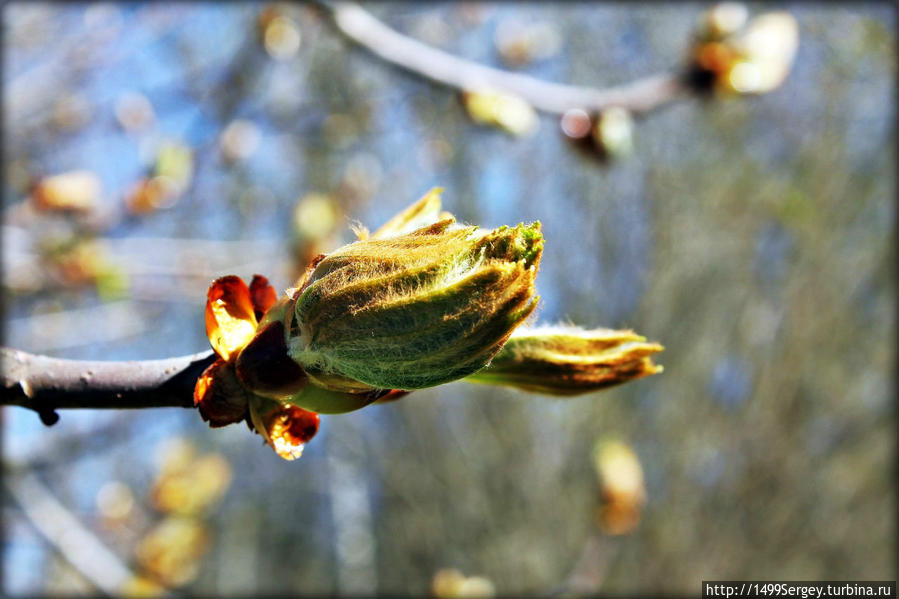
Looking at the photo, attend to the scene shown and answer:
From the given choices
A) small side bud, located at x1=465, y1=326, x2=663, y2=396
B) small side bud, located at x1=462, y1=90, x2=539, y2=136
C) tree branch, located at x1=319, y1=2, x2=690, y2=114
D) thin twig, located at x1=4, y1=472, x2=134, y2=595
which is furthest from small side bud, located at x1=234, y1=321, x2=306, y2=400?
thin twig, located at x1=4, y1=472, x2=134, y2=595

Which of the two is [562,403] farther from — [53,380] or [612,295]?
[53,380]

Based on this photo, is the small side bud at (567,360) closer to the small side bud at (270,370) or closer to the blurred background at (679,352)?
the small side bud at (270,370)

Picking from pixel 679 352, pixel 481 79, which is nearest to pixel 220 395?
Result: pixel 481 79

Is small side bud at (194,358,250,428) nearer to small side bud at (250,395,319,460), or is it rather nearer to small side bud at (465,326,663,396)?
small side bud at (250,395,319,460)

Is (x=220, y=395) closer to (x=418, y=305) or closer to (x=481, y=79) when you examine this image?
(x=418, y=305)

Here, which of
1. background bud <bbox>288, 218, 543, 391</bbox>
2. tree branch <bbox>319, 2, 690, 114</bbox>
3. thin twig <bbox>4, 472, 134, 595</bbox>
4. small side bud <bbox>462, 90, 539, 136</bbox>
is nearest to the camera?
background bud <bbox>288, 218, 543, 391</bbox>

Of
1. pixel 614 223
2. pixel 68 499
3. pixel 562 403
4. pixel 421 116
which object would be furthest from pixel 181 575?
pixel 614 223

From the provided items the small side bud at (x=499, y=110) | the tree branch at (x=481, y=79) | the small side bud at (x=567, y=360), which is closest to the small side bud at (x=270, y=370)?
the small side bud at (x=567, y=360)
